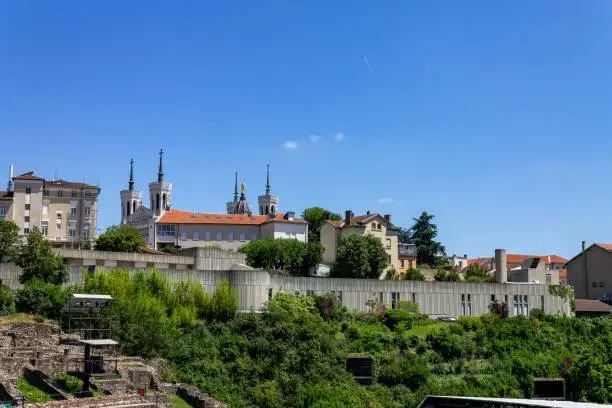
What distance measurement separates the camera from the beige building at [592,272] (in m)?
65.8

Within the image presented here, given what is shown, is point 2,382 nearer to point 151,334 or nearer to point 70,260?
point 151,334

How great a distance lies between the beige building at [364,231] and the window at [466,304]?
2367 cm

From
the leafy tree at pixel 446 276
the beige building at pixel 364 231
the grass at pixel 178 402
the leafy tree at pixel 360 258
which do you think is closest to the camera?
the grass at pixel 178 402

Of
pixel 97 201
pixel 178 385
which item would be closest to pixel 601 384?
pixel 178 385

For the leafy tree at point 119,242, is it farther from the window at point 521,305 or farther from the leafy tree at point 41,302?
the window at point 521,305

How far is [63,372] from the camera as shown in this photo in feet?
95.4

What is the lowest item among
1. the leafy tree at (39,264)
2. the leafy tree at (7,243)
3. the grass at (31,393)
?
the grass at (31,393)

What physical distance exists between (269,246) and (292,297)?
1044 inches

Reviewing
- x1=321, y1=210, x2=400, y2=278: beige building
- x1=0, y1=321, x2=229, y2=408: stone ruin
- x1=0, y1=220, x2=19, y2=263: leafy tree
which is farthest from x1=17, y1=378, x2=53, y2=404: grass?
x1=321, y1=210, x2=400, y2=278: beige building

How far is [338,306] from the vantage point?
4672 centimetres

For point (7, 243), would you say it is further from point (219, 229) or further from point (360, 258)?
point (219, 229)

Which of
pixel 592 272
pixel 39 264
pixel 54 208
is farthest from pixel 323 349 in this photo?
pixel 54 208

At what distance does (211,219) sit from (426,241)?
2495 centimetres

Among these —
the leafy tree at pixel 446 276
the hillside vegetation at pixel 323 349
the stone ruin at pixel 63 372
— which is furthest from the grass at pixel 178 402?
the leafy tree at pixel 446 276
